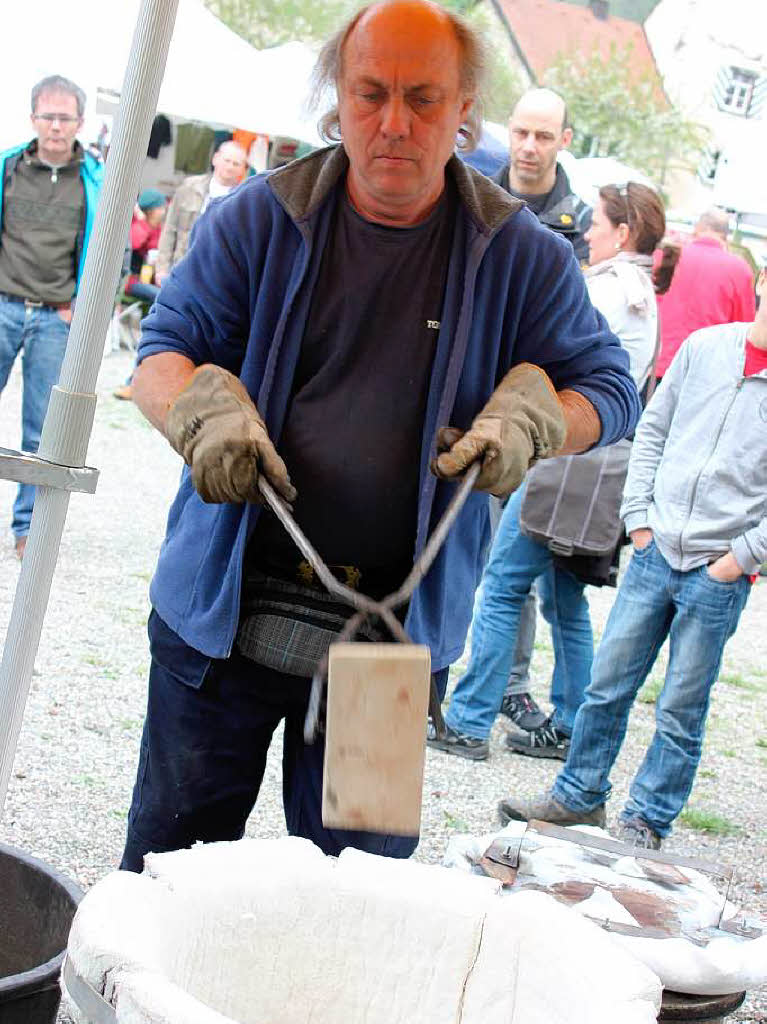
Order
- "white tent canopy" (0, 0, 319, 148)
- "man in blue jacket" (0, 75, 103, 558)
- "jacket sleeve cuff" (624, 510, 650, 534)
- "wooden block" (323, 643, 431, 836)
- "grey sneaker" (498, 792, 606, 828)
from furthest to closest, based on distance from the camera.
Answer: "white tent canopy" (0, 0, 319, 148), "man in blue jacket" (0, 75, 103, 558), "grey sneaker" (498, 792, 606, 828), "jacket sleeve cuff" (624, 510, 650, 534), "wooden block" (323, 643, 431, 836)

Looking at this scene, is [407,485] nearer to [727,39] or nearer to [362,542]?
[362,542]

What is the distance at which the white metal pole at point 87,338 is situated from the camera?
7.00 feet

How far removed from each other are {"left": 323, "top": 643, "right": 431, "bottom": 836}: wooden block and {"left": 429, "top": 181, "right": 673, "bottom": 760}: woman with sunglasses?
9.05 ft

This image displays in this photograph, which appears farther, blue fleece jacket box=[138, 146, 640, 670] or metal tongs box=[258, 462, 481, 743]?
blue fleece jacket box=[138, 146, 640, 670]

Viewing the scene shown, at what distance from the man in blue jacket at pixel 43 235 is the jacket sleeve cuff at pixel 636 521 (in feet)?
9.70

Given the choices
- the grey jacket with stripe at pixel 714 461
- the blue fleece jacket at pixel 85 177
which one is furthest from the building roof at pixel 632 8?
the grey jacket with stripe at pixel 714 461

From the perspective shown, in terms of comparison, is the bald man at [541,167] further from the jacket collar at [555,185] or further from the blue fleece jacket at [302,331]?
the blue fleece jacket at [302,331]

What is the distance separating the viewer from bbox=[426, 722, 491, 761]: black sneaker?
15.1 ft

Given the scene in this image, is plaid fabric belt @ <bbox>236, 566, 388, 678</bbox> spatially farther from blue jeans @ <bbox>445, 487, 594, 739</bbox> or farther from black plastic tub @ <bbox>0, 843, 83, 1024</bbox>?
blue jeans @ <bbox>445, 487, 594, 739</bbox>

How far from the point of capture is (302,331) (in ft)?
6.88

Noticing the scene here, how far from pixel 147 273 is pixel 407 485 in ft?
37.5

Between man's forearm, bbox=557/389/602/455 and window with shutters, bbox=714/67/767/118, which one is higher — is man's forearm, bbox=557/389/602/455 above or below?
below

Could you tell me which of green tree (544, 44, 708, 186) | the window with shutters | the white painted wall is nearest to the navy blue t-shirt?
the white painted wall

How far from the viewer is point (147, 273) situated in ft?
42.9
